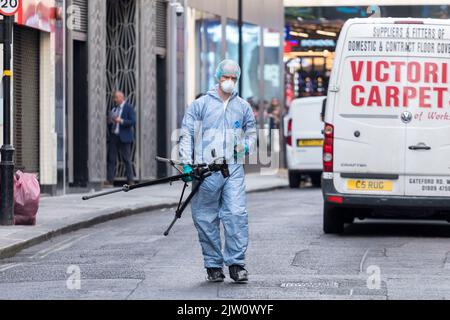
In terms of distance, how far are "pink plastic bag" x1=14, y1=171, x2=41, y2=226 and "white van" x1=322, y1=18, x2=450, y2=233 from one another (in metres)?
3.55

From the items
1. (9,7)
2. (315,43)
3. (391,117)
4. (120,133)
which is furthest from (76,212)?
(315,43)

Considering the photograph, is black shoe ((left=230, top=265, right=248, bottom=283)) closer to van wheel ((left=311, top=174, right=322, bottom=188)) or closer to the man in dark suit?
the man in dark suit

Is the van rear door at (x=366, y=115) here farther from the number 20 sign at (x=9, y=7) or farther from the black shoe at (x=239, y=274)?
the black shoe at (x=239, y=274)

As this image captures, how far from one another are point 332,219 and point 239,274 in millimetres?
5067

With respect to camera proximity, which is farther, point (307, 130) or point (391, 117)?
point (307, 130)

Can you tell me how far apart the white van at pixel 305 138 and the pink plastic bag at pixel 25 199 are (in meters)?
13.5

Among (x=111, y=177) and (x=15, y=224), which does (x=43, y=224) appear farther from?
(x=111, y=177)

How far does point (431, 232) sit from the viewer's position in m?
17.0

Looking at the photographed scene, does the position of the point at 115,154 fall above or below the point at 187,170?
below

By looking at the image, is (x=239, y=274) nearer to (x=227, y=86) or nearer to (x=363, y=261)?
(x=227, y=86)

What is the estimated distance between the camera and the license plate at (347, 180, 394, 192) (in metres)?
16.0

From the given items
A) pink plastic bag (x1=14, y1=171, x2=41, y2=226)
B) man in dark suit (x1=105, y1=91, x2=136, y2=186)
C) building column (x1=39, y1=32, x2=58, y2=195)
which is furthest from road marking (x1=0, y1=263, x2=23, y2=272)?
man in dark suit (x1=105, y1=91, x2=136, y2=186)

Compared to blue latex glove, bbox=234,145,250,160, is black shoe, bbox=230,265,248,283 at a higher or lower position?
lower

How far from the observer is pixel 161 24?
30.5 meters
